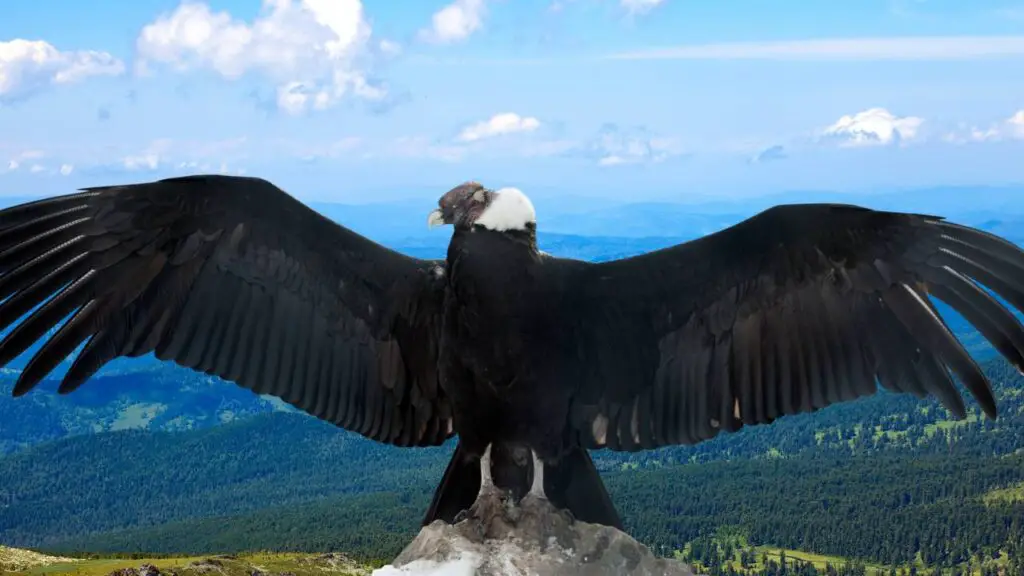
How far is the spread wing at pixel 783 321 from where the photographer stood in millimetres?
8680

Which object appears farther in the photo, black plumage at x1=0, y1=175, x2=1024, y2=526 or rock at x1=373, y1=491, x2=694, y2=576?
rock at x1=373, y1=491, x2=694, y2=576

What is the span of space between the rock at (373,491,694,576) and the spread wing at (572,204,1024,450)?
39.8 inches

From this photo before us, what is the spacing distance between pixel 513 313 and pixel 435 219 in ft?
3.42

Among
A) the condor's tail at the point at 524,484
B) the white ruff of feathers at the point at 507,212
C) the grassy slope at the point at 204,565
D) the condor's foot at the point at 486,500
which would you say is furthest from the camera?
the grassy slope at the point at 204,565

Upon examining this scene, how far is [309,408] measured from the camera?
1019 centimetres

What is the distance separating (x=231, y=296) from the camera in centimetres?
971

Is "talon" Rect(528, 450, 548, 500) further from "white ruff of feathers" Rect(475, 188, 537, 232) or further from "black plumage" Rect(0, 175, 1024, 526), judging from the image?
"white ruff of feathers" Rect(475, 188, 537, 232)

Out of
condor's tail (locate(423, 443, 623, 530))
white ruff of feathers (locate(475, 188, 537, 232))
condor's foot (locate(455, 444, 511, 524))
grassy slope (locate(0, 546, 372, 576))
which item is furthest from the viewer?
grassy slope (locate(0, 546, 372, 576))

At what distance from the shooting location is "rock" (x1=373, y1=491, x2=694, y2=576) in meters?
8.88

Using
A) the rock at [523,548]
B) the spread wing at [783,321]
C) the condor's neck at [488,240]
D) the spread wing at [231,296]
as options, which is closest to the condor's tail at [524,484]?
the rock at [523,548]

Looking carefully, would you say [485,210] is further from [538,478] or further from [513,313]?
[538,478]

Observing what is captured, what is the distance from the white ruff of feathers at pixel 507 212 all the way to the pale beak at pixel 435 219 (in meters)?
0.37

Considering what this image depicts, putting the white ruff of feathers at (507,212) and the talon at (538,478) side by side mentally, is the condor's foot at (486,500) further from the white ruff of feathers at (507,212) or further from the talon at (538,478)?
the white ruff of feathers at (507,212)

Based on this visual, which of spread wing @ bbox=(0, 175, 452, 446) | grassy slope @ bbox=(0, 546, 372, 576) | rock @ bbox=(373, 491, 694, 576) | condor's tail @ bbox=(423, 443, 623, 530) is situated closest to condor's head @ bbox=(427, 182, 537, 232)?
spread wing @ bbox=(0, 175, 452, 446)
